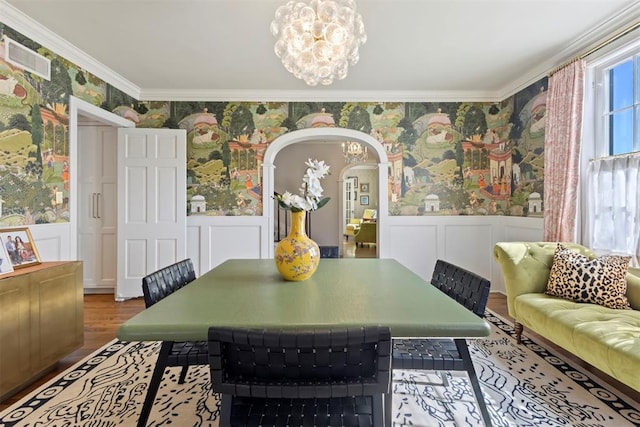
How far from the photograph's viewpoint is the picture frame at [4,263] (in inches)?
82.3

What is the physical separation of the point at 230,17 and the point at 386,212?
293cm

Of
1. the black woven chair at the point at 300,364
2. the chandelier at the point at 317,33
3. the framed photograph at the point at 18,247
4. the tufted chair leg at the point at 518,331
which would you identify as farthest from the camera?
the tufted chair leg at the point at 518,331

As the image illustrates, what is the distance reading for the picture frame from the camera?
2090 mm

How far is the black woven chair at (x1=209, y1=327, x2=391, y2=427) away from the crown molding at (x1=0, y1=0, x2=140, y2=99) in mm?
3343

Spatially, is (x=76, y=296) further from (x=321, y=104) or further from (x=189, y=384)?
(x=321, y=104)

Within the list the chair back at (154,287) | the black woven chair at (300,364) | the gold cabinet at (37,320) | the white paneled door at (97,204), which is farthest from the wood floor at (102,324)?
the black woven chair at (300,364)

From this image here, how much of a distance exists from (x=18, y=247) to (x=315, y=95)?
346cm

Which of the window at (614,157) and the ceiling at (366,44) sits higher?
the ceiling at (366,44)

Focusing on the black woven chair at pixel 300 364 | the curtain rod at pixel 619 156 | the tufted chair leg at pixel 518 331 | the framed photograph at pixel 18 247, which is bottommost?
the tufted chair leg at pixel 518 331

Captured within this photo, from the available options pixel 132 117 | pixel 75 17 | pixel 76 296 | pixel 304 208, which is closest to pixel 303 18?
pixel 304 208

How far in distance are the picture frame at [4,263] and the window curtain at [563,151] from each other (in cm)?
455

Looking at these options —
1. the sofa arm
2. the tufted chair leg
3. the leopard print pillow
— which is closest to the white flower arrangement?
the sofa arm

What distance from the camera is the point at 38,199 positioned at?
2836mm

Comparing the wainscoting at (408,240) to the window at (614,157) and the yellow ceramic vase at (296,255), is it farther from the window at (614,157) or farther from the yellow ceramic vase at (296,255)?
the yellow ceramic vase at (296,255)
